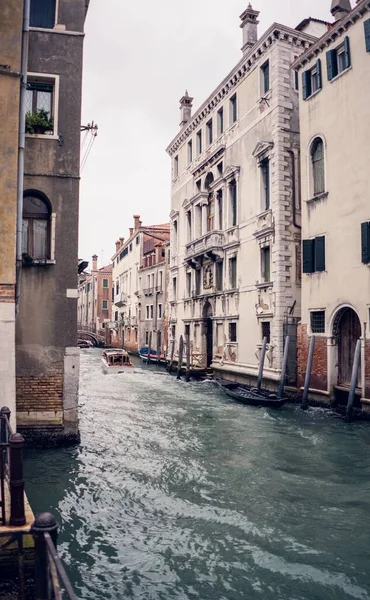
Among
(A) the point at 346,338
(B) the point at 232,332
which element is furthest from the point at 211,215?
(A) the point at 346,338

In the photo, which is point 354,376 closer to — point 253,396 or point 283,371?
point 283,371

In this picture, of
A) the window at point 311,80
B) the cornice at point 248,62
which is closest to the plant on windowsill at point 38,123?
the window at point 311,80

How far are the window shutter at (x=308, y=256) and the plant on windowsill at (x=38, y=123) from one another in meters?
8.00

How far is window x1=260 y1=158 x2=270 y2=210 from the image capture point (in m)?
16.8

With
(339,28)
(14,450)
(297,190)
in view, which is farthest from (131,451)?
(339,28)

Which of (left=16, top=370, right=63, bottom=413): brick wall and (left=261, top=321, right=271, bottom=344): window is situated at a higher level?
(left=261, top=321, right=271, bottom=344): window

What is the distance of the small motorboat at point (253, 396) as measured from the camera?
1354 cm

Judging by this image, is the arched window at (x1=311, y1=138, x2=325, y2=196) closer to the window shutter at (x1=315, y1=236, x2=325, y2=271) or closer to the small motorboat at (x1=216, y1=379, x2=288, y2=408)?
the window shutter at (x1=315, y1=236, x2=325, y2=271)

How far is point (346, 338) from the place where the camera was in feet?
42.9

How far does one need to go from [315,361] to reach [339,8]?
9.94 metres

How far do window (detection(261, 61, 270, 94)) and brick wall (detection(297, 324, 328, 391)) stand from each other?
820cm

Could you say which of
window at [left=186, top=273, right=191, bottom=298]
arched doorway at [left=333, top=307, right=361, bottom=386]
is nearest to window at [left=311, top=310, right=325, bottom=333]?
arched doorway at [left=333, top=307, right=361, bottom=386]

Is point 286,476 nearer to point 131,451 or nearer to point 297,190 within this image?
point 131,451

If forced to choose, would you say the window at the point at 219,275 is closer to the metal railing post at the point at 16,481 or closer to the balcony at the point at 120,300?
the metal railing post at the point at 16,481
